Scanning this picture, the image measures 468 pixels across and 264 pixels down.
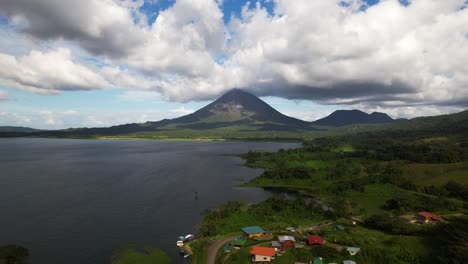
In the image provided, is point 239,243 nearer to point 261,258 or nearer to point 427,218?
point 261,258

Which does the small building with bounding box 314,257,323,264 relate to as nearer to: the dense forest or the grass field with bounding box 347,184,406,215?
the dense forest

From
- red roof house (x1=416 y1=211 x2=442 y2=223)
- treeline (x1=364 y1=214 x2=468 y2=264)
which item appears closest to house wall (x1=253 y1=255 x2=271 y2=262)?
treeline (x1=364 y1=214 x2=468 y2=264)

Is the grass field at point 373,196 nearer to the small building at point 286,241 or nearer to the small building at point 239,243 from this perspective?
the small building at point 286,241

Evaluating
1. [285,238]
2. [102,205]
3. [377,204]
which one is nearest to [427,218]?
[377,204]

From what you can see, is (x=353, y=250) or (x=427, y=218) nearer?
(x=353, y=250)

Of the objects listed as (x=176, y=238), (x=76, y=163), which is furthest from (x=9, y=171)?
(x=176, y=238)

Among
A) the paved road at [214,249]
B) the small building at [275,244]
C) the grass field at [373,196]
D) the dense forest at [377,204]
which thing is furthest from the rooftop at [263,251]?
the grass field at [373,196]
